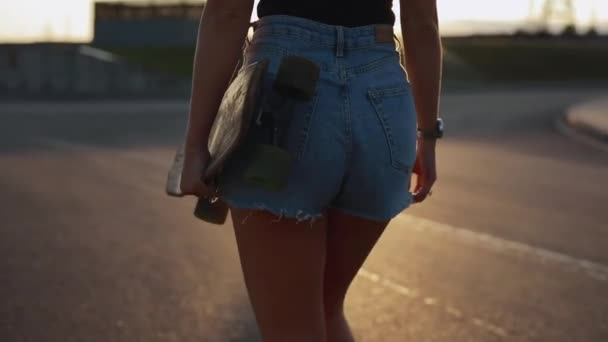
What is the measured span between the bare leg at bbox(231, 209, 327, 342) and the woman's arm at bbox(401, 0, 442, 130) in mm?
444

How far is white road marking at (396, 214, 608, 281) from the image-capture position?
688cm

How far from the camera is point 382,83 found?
7.95 ft

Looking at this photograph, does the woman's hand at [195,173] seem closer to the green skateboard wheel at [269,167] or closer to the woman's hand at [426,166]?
the green skateboard wheel at [269,167]

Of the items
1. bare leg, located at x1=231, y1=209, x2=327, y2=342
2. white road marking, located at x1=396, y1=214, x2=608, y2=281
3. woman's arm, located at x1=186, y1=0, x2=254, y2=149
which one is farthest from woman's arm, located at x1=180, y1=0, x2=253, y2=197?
white road marking, located at x1=396, y1=214, x2=608, y2=281

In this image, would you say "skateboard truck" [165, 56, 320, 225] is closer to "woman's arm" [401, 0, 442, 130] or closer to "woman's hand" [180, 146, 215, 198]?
"woman's hand" [180, 146, 215, 198]

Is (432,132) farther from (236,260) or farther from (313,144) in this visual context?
(236,260)

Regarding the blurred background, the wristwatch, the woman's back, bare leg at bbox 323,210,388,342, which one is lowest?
the blurred background

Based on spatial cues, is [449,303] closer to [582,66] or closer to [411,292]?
[411,292]

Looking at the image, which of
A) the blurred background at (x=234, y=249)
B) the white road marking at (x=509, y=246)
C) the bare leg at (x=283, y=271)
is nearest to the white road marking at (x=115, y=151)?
the blurred background at (x=234, y=249)

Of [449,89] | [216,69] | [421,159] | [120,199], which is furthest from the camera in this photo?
[449,89]

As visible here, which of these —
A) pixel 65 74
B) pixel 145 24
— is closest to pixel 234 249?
pixel 65 74

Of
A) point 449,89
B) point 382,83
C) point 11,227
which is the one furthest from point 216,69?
point 449,89

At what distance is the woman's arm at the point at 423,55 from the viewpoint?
261cm

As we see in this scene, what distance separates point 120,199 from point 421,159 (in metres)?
6.97
